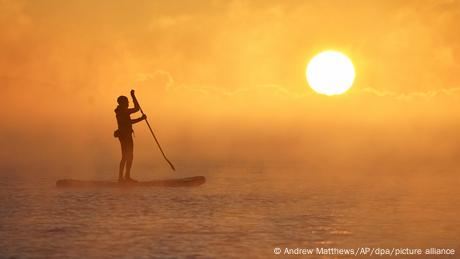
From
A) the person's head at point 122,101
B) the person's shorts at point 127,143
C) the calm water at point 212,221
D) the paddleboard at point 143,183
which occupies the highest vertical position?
the person's head at point 122,101

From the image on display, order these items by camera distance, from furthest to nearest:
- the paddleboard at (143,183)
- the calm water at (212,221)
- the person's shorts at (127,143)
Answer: the paddleboard at (143,183)
the person's shorts at (127,143)
the calm water at (212,221)

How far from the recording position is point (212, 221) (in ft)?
73.5

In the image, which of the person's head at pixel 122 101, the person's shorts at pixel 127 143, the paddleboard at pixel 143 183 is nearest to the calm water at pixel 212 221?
the paddleboard at pixel 143 183

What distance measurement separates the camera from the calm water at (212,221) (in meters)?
18.4

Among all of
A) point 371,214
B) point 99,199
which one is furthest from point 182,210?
point 371,214

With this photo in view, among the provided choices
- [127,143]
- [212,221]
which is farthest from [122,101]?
[212,221]

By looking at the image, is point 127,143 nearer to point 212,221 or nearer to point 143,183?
point 143,183

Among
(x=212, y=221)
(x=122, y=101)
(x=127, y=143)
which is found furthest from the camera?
(x=127, y=143)

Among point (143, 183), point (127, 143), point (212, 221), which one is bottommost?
point (212, 221)

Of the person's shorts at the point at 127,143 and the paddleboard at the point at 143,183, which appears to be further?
the paddleboard at the point at 143,183

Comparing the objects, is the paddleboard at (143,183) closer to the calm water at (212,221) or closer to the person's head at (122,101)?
the calm water at (212,221)

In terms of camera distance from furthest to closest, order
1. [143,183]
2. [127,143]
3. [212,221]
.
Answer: [143,183], [127,143], [212,221]

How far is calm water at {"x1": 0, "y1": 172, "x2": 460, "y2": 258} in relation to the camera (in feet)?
60.2

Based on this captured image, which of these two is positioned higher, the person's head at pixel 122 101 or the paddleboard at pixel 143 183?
the person's head at pixel 122 101
